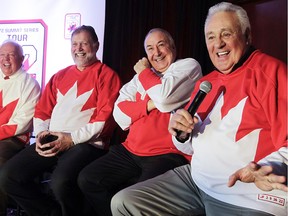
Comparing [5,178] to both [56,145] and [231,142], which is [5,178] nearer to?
[56,145]

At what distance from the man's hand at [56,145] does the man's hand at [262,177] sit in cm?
129

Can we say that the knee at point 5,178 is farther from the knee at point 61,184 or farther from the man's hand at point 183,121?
the man's hand at point 183,121

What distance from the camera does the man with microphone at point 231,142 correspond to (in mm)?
1194

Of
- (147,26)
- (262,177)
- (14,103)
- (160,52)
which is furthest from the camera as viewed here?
(147,26)

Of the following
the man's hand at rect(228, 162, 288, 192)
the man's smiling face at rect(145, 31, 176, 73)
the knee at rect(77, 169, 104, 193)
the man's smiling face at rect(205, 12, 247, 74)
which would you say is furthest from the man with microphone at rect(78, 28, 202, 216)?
the man's hand at rect(228, 162, 288, 192)

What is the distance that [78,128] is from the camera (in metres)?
2.23

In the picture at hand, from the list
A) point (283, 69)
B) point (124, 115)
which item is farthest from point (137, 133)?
point (283, 69)

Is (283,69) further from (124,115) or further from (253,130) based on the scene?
(124,115)

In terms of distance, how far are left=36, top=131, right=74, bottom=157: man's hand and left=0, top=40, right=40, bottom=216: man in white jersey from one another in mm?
335

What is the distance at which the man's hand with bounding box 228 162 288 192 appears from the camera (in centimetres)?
100

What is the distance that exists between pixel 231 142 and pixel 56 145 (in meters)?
1.16

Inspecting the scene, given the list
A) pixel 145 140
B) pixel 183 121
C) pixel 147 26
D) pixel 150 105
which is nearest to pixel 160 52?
A: pixel 150 105

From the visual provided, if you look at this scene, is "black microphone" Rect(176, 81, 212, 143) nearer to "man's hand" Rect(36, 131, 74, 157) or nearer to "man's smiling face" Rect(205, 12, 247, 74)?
"man's smiling face" Rect(205, 12, 247, 74)

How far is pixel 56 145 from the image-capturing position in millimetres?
2115
